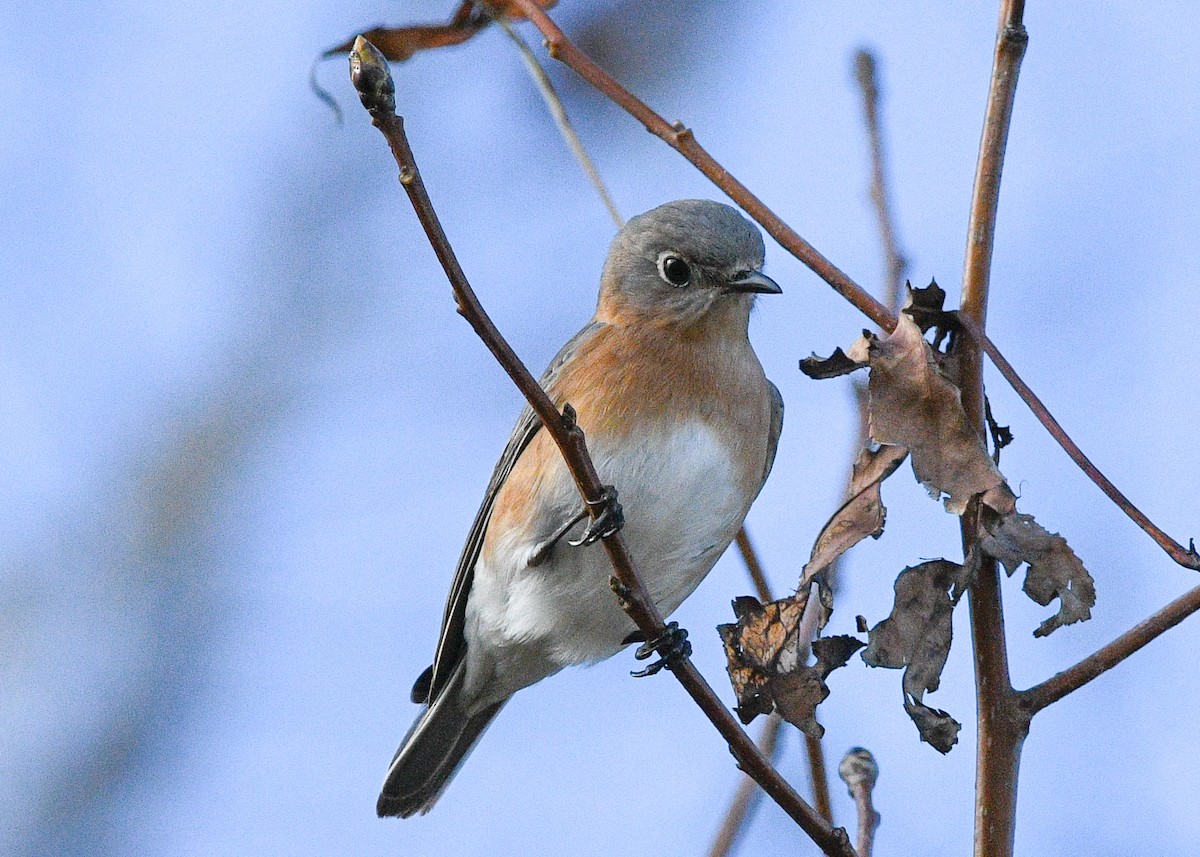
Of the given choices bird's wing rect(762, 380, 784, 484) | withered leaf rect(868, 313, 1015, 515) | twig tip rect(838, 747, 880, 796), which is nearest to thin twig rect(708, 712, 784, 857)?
twig tip rect(838, 747, 880, 796)

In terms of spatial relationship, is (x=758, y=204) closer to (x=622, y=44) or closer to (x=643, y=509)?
(x=643, y=509)

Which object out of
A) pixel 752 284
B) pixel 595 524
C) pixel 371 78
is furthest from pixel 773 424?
pixel 371 78

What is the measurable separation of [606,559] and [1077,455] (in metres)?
2.13

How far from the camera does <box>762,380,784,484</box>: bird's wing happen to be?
4.84 meters

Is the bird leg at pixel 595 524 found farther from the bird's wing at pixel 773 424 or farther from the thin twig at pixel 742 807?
the bird's wing at pixel 773 424

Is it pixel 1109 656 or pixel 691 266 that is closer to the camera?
pixel 1109 656

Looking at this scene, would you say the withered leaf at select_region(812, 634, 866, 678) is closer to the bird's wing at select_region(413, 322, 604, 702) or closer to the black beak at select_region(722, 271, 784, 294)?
the black beak at select_region(722, 271, 784, 294)

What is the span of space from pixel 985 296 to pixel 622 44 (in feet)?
24.4

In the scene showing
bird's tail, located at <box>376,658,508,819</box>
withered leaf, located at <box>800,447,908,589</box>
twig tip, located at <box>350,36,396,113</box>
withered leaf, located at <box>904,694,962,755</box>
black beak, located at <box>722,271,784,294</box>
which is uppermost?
black beak, located at <box>722,271,784,294</box>

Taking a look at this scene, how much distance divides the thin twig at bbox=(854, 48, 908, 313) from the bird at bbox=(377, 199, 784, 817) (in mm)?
701

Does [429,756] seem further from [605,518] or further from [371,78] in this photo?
[371,78]

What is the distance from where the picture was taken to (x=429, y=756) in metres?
5.30

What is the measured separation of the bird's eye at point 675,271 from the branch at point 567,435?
5.61 ft

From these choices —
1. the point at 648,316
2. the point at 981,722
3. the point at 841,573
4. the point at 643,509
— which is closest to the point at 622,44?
the point at 648,316
